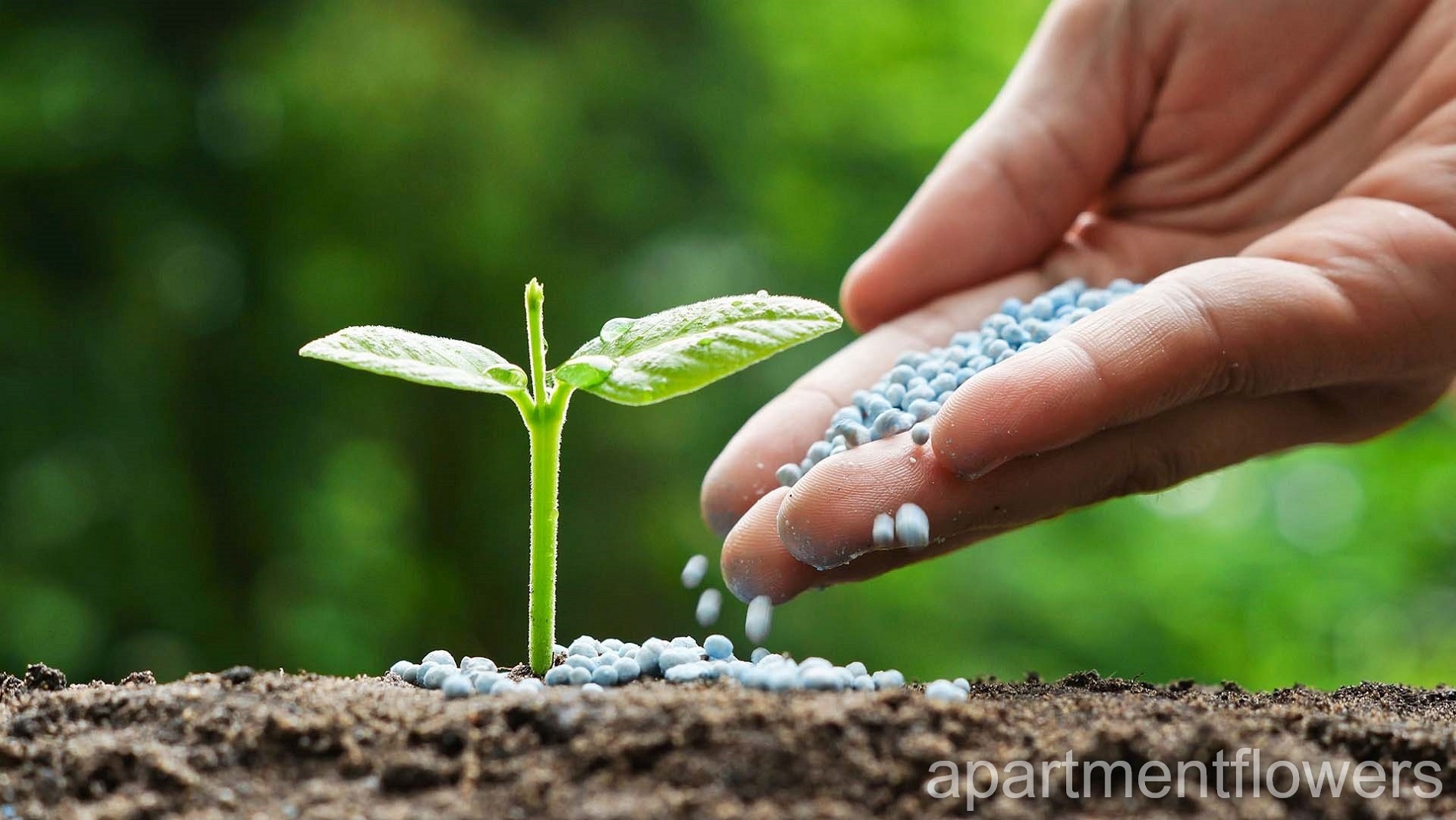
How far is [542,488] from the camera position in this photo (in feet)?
4.58

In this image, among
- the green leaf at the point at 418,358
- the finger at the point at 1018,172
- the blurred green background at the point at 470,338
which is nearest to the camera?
the green leaf at the point at 418,358

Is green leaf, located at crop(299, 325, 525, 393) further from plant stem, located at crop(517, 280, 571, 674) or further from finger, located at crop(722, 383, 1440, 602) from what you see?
finger, located at crop(722, 383, 1440, 602)

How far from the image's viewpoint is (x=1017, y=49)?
12.8ft

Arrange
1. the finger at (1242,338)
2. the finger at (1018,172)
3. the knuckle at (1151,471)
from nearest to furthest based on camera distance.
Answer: the finger at (1242,338) < the knuckle at (1151,471) < the finger at (1018,172)

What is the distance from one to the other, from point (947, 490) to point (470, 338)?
253 cm

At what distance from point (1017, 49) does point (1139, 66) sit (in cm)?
176

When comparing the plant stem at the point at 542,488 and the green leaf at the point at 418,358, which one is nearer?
the green leaf at the point at 418,358

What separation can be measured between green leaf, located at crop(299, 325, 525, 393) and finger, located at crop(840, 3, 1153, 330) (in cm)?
105

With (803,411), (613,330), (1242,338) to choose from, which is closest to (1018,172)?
(803,411)

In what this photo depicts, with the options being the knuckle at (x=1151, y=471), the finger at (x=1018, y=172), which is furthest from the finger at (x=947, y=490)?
the finger at (x=1018, y=172)

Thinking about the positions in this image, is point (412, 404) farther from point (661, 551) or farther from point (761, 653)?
point (761, 653)

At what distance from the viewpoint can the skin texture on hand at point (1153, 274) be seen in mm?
1397

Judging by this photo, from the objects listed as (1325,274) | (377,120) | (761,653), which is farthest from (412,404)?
(1325,274)

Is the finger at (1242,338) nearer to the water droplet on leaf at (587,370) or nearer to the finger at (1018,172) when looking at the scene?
the water droplet on leaf at (587,370)
